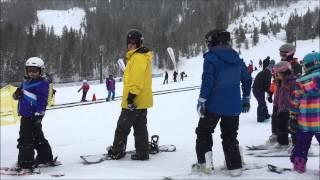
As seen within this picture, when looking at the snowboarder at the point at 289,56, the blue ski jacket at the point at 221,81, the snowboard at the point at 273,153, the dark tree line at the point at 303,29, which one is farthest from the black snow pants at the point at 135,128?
the dark tree line at the point at 303,29

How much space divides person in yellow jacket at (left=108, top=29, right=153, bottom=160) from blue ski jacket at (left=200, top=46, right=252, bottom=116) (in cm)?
136

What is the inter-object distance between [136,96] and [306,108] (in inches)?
96.4

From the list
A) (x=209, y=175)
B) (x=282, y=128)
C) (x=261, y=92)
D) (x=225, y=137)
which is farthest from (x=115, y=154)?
(x=261, y=92)

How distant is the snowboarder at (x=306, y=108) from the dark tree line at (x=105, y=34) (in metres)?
77.4

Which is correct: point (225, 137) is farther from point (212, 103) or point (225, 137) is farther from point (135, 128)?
point (135, 128)

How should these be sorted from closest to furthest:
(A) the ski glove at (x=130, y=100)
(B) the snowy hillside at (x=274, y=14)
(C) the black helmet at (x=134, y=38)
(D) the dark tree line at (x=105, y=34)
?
Answer: (A) the ski glove at (x=130, y=100) < (C) the black helmet at (x=134, y=38) < (D) the dark tree line at (x=105, y=34) < (B) the snowy hillside at (x=274, y=14)

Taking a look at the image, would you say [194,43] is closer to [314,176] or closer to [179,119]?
[179,119]

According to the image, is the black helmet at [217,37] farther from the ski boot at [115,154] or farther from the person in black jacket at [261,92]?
the person in black jacket at [261,92]

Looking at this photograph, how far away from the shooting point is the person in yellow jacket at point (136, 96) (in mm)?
6324

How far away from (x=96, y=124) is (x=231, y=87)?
24.7 ft

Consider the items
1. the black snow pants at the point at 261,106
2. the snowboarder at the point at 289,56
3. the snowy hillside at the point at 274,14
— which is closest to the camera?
the snowboarder at the point at 289,56

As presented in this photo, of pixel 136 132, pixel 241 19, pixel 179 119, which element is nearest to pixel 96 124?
pixel 179 119

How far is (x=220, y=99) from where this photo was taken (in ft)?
17.3

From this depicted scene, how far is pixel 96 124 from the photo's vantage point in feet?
40.2
